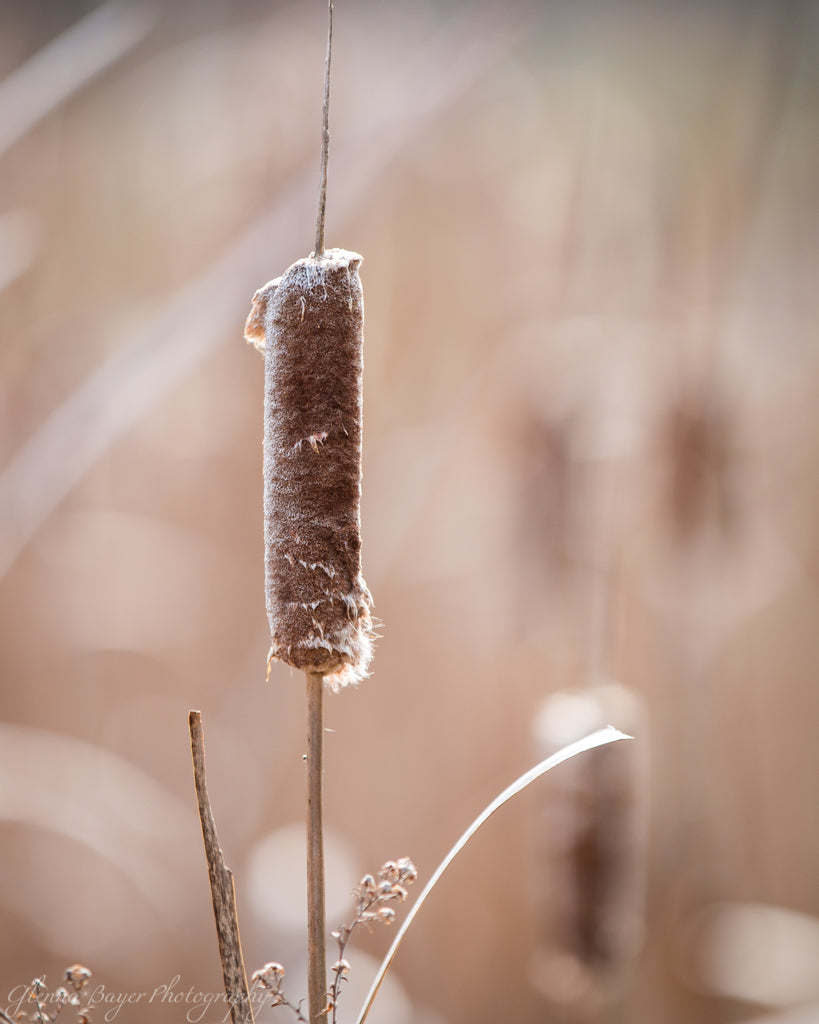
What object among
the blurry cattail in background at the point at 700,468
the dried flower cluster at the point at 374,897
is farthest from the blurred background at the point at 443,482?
the dried flower cluster at the point at 374,897

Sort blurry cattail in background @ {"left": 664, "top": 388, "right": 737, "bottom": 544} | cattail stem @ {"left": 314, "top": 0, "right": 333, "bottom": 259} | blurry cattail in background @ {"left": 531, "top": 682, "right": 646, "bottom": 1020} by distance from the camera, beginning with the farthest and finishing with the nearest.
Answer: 1. blurry cattail in background @ {"left": 664, "top": 388, "right": 737, "bottom": 544}
2. blurry cattail in background @ {"left": 531, "top": 682, "right": 646, "bottom": 1020}
3. cattail stem @ {"left": 314, "top": 0, "right": 333, "bottom": 259}

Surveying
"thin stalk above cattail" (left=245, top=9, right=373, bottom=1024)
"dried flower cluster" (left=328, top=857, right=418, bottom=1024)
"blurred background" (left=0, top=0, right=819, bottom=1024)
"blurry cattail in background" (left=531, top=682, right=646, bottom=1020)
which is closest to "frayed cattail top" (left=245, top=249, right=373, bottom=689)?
"thin stalk above cattail" (left=245, top=9, right=373, bottom=1024)

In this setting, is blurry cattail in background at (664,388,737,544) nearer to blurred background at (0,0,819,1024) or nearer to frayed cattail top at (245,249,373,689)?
blurred background at (0,0,819,1024)

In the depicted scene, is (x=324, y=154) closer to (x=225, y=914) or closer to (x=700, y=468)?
(x=225, y=914)

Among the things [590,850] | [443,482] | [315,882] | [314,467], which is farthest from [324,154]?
[443,482]

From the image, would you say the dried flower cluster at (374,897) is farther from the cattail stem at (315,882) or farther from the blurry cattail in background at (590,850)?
the blurry cattail in background at (590,850)

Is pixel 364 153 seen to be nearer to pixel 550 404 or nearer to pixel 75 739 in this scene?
pixel 550 404

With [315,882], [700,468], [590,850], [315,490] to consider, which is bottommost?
[590,850]
